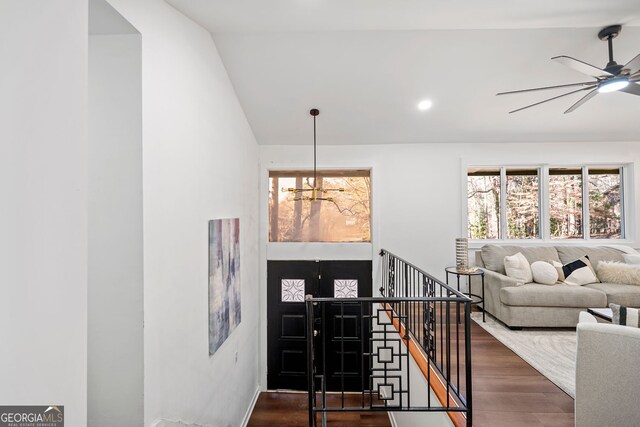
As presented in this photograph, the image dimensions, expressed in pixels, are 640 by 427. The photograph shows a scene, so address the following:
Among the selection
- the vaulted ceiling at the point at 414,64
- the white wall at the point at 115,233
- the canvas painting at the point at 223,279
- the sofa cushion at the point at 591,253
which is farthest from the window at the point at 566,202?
the white wall at the point at 115,233

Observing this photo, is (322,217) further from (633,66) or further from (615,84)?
(633,66)

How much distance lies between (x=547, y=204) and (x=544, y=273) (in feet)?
4.80

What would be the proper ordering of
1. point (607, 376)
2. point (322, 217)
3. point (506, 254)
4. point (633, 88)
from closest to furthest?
point (607, 376)
point (633, 88)
point (506, 254)
point (322, 217)

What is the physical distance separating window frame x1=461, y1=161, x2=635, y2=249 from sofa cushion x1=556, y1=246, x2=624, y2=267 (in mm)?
270

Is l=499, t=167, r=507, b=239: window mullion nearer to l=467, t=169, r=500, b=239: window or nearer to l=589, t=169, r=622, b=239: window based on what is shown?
l=467, t=169, r=500, b=239: window

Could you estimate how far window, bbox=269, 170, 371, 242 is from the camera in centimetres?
511

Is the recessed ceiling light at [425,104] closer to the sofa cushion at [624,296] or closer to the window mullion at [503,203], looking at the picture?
the window mullion at [503,203]

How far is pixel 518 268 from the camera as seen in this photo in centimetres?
418

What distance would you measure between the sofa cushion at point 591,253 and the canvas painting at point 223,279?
4.70 m

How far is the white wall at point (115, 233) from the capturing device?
5.79 feet

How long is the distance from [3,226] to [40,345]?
34 cm

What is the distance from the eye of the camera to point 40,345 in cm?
86

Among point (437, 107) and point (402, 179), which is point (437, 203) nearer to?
point (402, 179)

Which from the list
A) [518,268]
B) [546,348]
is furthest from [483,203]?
[546,348]
